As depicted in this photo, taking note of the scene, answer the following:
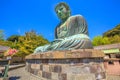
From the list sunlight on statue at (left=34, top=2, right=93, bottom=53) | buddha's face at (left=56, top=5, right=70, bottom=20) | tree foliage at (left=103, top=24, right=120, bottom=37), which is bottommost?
sunlight on statue at (left=34, top=2, right=93, bottom=53)

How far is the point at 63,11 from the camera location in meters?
6.10

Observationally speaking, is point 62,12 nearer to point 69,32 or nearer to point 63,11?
point 63,11

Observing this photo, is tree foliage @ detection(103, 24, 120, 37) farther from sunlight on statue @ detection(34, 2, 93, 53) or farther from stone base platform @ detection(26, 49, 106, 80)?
stone base platform @ detection(26, 49, 106, 80)

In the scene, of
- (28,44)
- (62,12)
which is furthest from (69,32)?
(28,44)

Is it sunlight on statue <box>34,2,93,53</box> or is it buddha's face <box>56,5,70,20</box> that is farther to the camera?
buddha's face <box>56,5,70,20</box>

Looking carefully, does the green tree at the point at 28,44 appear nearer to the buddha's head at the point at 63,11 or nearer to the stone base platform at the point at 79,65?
the buddha's head at the point at 63,11

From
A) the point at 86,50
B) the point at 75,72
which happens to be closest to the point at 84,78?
the point at 75,72

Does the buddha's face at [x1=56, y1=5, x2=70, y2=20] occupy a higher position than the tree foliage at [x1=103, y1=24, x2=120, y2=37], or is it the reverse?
the tree foliage at [x1=103, y1=24, x2=120, y2=37]

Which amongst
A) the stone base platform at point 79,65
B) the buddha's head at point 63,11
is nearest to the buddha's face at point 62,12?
the buddha's head at point 63,11

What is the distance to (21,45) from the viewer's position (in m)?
25.7

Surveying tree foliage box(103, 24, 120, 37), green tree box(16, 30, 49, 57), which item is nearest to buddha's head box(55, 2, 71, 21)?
green tree box(16, 30, 49, 57)

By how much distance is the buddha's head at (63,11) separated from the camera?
6094 mm

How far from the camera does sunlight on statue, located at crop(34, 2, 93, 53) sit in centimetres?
464

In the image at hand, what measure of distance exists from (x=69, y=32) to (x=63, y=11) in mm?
961
